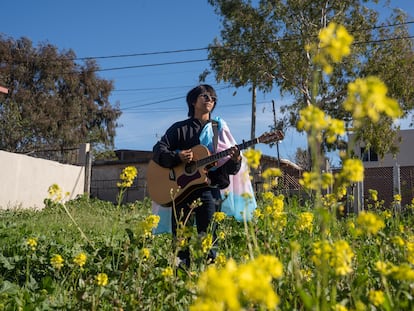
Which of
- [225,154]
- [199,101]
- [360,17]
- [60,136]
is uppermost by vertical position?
[360,17]

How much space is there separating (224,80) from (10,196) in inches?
401

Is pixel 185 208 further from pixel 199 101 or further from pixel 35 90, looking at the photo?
pixel 35 90

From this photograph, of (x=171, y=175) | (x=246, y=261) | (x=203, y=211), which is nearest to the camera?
(x=246, y=261)

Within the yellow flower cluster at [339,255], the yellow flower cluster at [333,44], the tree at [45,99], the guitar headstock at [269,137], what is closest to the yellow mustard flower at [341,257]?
the yellow flower cluster at [339,255]

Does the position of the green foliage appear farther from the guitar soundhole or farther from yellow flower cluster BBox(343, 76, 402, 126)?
the guitar soundhole

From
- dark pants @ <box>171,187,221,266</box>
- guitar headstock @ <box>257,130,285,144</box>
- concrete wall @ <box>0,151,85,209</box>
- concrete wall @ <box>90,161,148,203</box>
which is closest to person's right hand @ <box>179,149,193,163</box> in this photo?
dark pants @ <box>171,187,221,266</box>

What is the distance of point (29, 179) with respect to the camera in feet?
34.3

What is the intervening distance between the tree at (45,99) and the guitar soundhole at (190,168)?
20.6 meters

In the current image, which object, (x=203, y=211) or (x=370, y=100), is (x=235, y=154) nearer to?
(x=203, y=211)

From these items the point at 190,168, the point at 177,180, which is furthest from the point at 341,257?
the point at 177,180

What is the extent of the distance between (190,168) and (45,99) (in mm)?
22896

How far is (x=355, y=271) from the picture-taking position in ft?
7.09

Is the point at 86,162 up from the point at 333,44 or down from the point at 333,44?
up

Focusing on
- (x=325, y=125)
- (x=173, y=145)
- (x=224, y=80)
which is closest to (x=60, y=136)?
(x=224, y=80)
